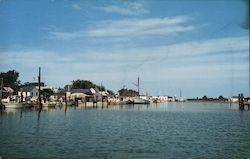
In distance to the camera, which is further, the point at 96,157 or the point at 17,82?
the point at 17,82

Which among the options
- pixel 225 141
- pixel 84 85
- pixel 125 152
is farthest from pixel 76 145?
pixel 84 85

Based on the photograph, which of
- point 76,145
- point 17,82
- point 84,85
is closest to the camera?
point 76,145

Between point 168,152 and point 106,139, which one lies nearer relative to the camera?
point 168,152

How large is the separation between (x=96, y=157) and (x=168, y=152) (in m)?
4.71

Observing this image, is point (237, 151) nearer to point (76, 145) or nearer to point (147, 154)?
point (147, 154)

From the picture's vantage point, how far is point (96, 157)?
2138 centimetres

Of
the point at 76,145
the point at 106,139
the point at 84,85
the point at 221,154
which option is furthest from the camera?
the point at 84,85

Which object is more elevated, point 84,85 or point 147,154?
point 84,85

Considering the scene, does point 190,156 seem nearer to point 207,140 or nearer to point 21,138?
point 207,140

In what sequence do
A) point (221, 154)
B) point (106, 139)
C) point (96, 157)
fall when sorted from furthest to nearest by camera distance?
point (106, 139)
point (221, 154)
point (96, 157)

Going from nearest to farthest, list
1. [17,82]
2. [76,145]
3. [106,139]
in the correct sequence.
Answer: [76,145], [106,139], [17,82]

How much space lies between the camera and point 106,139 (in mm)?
29344

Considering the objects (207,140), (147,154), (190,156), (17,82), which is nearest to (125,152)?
(147,154)

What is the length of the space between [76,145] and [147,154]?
5.55 m
